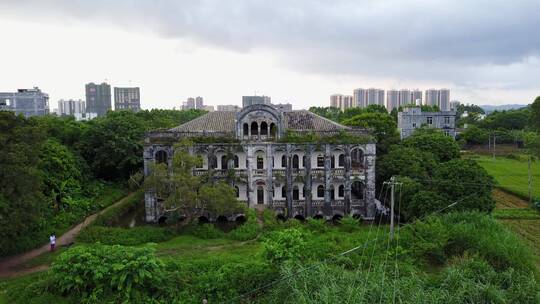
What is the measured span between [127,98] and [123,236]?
116 metres

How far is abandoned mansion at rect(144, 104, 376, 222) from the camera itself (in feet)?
120

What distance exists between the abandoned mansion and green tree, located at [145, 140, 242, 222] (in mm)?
4191

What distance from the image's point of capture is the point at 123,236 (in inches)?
1216

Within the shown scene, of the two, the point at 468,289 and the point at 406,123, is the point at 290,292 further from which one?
the point at 406,123

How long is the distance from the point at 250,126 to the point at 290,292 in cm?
2142

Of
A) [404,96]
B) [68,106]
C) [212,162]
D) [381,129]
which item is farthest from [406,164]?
[68,106]

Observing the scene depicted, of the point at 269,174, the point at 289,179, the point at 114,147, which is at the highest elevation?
the point at 114,147

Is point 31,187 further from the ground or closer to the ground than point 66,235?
further from the ground

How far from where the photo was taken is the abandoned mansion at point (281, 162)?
36.6 metres

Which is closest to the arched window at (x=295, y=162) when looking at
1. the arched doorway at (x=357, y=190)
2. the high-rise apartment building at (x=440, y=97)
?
the arched doorway at (x=357, y=190)

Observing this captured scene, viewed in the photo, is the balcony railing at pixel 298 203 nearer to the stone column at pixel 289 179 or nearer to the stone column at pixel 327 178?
the stone column at pixel 289 179

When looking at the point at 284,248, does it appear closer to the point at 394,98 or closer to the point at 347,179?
the point at 347,179

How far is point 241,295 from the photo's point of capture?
20109mm

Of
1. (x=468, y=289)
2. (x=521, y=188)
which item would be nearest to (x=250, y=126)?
(x=468, y=289)
